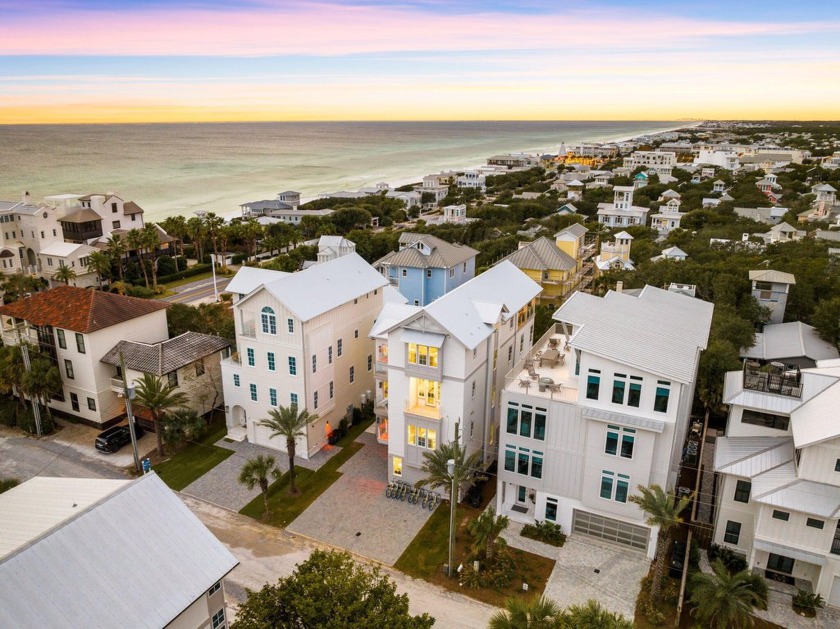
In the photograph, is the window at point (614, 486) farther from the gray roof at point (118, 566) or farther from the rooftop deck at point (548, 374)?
the gray roof at point (118, 566)

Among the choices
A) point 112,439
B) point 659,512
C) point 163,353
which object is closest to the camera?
point 659,512

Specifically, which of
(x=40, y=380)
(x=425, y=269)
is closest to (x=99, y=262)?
(x=40, y=380)

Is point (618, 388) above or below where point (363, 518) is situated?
above

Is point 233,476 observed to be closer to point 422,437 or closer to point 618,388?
point 422,437

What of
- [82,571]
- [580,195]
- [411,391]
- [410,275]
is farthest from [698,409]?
[580,195]

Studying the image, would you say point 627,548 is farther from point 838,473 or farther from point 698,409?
point 698,409

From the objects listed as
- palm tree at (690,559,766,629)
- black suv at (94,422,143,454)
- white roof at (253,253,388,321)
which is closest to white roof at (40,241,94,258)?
black suv at (94,422,143,454)
